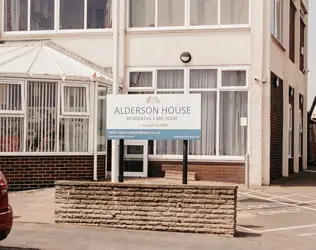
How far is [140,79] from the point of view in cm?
1666

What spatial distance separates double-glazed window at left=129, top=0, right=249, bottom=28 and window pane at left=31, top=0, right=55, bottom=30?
2.46 meters

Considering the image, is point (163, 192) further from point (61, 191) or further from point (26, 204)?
point (26, 204)

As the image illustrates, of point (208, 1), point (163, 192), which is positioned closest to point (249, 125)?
point (208, 1)

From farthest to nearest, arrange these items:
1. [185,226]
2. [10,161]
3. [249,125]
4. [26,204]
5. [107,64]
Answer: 1. [107,64]
2. [249,125]
3. [10,161]
4. [26,204]
5. [185,226]

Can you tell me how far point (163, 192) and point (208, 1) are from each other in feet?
28.5

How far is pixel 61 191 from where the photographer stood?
9695 millimetres

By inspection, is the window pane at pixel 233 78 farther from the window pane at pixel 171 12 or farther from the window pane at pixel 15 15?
the window pane at pixel 15 15

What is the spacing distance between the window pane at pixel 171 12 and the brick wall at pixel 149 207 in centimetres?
819

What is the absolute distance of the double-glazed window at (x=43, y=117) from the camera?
14.3m

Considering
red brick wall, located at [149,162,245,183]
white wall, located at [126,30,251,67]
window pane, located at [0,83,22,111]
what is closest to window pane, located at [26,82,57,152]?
window pane, located at [0,83,22,111]

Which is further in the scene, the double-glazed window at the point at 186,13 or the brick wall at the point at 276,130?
the brick wall at the point at 276,130

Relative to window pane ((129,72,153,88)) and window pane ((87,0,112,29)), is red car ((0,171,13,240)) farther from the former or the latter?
window pane ((87,0,112,29))

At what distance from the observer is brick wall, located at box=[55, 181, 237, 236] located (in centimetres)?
903

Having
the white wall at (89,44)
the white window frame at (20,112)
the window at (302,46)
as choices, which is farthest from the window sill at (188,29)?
the window at (302,46)
